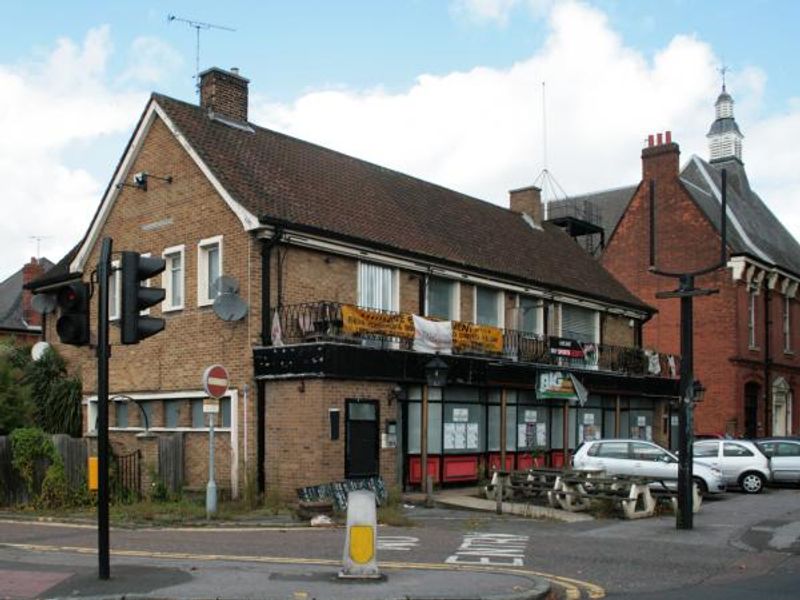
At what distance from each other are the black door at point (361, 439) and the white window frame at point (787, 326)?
2785cm

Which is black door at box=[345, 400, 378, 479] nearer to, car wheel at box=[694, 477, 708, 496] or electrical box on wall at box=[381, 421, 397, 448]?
electrical box on wall at box=[381, 421, 397, 448]

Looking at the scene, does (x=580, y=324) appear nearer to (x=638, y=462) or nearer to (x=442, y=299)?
(x=442, y=299)

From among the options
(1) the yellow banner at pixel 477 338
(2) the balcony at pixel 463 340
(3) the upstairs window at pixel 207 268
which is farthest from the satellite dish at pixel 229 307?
(1) the yellow banner at pixel 477 338

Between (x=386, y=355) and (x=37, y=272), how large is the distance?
76.2ft

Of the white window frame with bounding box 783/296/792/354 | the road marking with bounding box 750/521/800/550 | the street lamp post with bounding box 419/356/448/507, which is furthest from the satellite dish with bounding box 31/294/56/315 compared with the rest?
the white window frame with bounding box 783/296/792/354

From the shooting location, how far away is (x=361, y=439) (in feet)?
67.2

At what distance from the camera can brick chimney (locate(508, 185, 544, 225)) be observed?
35625mm

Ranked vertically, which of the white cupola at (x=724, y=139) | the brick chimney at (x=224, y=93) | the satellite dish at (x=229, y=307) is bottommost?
the satellite dish at (x=229, y=307)

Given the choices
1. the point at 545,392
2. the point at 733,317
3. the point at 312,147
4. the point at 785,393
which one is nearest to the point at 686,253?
the point at 733,317

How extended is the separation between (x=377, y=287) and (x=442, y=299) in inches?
105

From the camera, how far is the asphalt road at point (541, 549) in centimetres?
1127

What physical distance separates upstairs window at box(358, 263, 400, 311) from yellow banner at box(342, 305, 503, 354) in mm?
1283

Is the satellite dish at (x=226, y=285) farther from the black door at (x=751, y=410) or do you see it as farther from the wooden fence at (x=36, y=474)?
the black door at (x=751, y=410)

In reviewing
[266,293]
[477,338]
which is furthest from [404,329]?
[266,293]
